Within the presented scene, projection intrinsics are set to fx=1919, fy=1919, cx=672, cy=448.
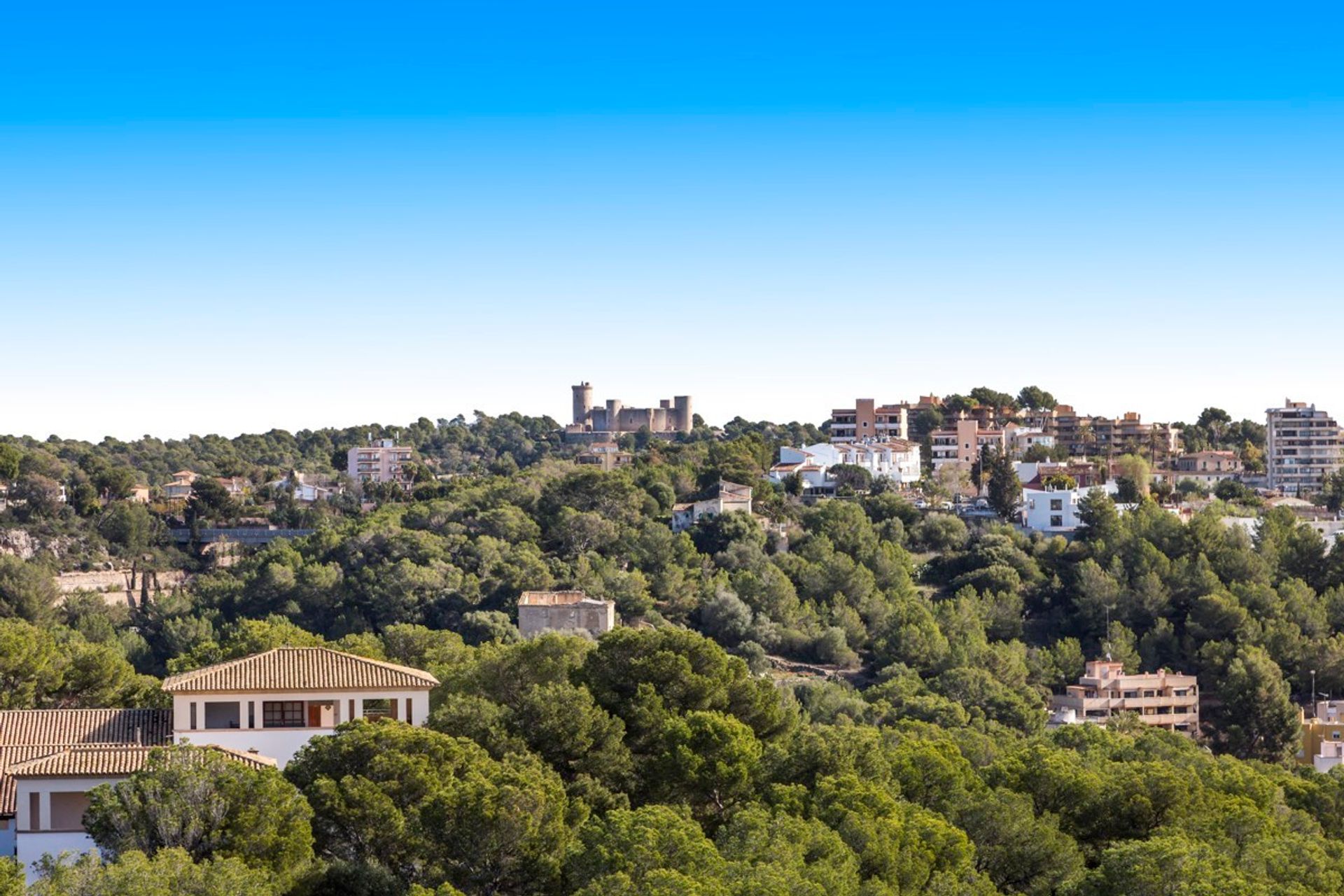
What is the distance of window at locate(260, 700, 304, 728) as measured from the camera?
2678 centimetres

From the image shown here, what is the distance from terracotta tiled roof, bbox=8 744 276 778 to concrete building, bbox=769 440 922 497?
59.1 meters

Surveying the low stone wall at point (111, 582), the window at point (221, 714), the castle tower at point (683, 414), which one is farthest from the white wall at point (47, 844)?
the castle tower at point (683, 414)

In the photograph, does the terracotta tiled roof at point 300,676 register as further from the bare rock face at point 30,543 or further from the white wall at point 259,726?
the bare rock face at point 30,543

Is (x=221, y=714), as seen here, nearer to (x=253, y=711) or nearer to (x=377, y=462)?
(x=253, y=711)

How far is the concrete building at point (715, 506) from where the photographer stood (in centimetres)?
7062

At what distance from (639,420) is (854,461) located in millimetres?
41469

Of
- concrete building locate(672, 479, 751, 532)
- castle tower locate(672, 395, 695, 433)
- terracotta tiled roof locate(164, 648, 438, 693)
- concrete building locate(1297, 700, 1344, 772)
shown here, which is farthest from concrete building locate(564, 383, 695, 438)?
terracotta tiled roof locate(164, 648, 438, 693)

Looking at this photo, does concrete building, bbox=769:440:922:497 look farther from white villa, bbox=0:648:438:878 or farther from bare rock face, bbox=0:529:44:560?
white villa, bbox=0:648:438:878

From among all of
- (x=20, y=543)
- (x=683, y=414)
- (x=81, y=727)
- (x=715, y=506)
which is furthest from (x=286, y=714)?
(x=683, y=414)

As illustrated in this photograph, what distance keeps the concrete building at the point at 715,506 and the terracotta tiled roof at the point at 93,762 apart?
46.7 m

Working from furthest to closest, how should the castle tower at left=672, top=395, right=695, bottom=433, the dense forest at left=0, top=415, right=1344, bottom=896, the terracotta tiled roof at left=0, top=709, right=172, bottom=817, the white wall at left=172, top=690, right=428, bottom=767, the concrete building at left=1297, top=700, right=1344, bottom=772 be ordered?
the castle tower at left=672, top=395, right=695, bottom=433, the concrete building at left=1297, top=700, right=1344, bottom=772, the white wall at left=172, top=690, right=428, bottom=767, the terracotta tiled roof at left=0, top=709, right=172, bottom=817, the dense forest at left=0, top=415, right=1344, bottom=896

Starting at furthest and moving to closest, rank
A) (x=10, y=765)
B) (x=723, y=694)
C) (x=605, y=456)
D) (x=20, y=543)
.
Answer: (x=605, y=456) → (x=20, y=543) → (x=723, y=694) → (x=10, y=765)

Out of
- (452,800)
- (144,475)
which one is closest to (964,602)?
(452,800)

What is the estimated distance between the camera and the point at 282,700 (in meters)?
26.8
